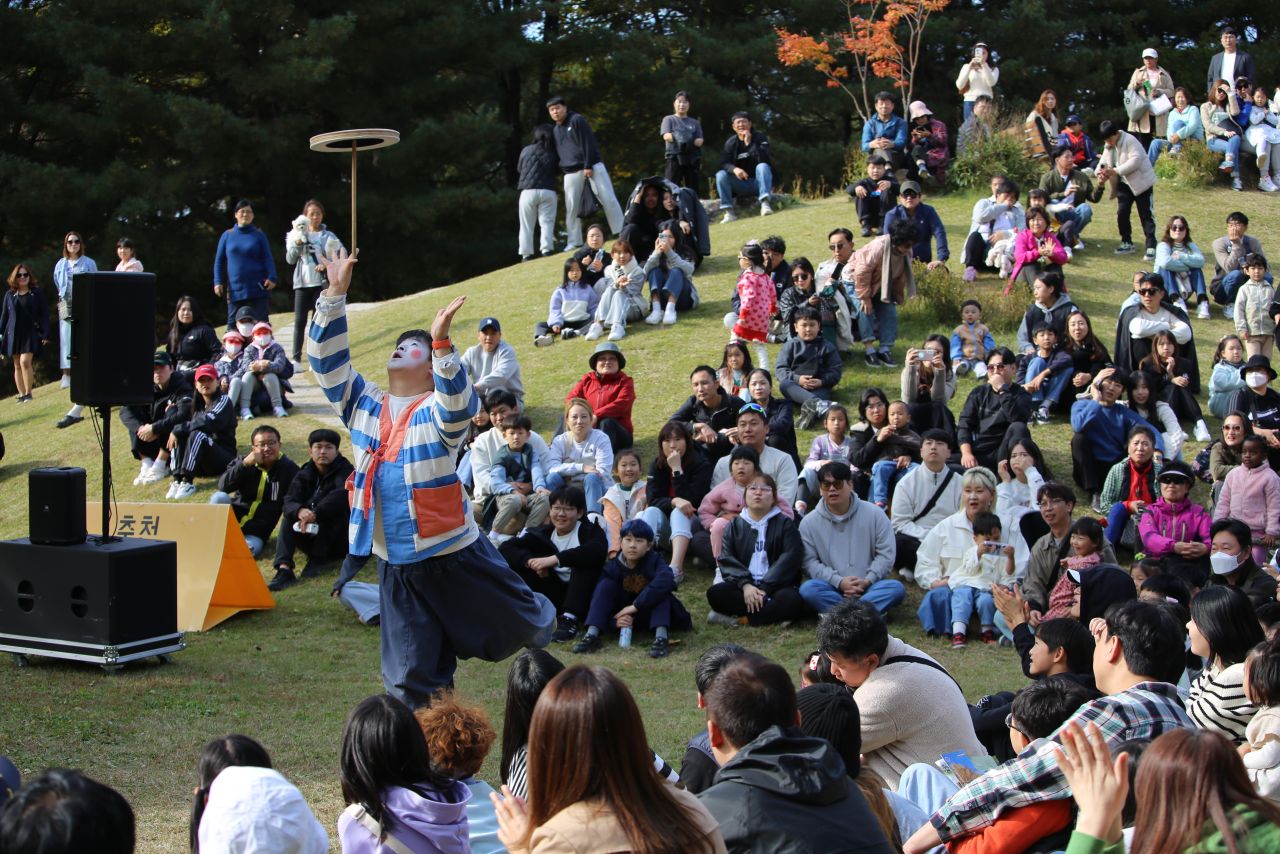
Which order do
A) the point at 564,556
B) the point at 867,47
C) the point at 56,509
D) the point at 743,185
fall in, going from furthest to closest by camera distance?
1. the point at 867,47
2. the point at 743,185
3. the point at 564,556
4. the point at 56,509

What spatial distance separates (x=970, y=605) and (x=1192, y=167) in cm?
1251

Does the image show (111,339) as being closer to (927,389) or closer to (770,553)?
(770,553)

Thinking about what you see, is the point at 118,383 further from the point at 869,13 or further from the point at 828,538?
the point at 869,13

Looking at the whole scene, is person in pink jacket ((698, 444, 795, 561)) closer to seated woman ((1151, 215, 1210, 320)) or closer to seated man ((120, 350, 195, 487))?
seated man ((120, 350, 195, 487))

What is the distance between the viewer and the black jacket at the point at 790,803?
3037 millimetres

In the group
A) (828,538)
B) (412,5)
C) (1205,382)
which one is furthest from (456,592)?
(412,5)

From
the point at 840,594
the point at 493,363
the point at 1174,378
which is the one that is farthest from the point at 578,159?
the point at 840,594

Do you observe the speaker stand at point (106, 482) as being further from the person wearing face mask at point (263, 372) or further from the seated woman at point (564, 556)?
the person wearing face mask at point (263, 372)

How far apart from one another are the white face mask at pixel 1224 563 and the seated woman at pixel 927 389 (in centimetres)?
241

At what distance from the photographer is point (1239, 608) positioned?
495 cm

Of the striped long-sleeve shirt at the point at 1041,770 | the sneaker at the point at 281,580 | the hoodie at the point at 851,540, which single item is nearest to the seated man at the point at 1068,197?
the hoodie at the point at 851,540

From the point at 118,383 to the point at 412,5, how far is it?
17.2 meters

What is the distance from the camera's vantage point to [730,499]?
9.96 meters

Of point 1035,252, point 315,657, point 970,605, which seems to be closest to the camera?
point 315,657
